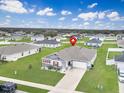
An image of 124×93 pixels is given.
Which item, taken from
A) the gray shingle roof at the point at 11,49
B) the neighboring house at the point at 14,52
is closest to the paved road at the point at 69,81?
the neighboring house at the point at 14,52

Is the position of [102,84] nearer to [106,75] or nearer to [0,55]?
[106,75]

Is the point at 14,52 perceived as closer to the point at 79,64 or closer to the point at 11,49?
the point at 11,49

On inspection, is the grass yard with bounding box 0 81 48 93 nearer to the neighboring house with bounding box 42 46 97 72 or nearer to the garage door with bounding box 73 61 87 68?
the neighboring house with bounding box 42 46 97 72

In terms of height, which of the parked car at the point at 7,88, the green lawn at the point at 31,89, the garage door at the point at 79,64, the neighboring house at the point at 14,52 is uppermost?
the neighboring house at the point at 14,52

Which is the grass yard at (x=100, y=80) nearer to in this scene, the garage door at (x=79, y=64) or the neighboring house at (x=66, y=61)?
the garage door at (x=79, y=64)

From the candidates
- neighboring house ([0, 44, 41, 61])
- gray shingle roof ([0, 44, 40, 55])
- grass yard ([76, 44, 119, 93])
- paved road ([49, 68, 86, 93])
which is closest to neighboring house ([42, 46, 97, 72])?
paved road ([49, 68, 86, 93])

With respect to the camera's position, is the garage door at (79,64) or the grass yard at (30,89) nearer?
the grass yard at (30,89)

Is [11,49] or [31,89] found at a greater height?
[11,49]

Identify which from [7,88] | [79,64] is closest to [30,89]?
[7,88]
